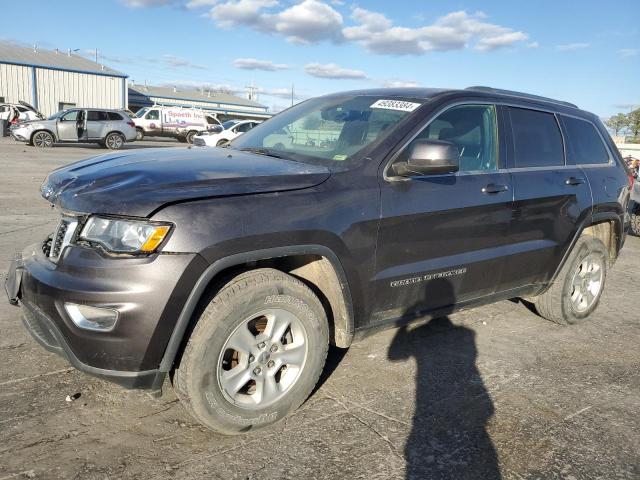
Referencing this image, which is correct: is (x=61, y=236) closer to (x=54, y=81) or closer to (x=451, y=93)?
(x=451, y=93)

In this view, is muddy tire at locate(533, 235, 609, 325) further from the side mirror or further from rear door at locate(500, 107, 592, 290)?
the side mirror

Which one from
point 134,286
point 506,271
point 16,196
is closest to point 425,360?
point 506,271

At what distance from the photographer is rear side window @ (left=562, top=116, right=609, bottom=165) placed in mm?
4512

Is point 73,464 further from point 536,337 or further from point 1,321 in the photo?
point 536,337

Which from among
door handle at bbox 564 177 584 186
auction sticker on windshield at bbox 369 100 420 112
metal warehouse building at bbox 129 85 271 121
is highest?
metal warehouse building at bbox 129 85 271 121

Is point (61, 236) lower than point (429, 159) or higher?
lower

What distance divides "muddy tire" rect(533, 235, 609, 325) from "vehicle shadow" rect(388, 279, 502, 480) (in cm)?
78

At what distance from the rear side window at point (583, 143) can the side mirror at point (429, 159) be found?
1.92m

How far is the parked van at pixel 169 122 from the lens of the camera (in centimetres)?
3020

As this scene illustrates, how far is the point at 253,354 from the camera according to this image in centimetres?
272

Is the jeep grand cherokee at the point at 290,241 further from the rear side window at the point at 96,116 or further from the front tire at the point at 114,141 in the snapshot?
the front tire at the point at 114,141

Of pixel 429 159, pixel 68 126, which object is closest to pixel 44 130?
pixel 68 126

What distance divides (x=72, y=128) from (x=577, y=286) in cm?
2178

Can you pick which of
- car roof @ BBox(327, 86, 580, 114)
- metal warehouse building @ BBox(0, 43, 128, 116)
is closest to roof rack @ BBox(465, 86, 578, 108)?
car roof @ BBox(327, 86, 580, 114)
